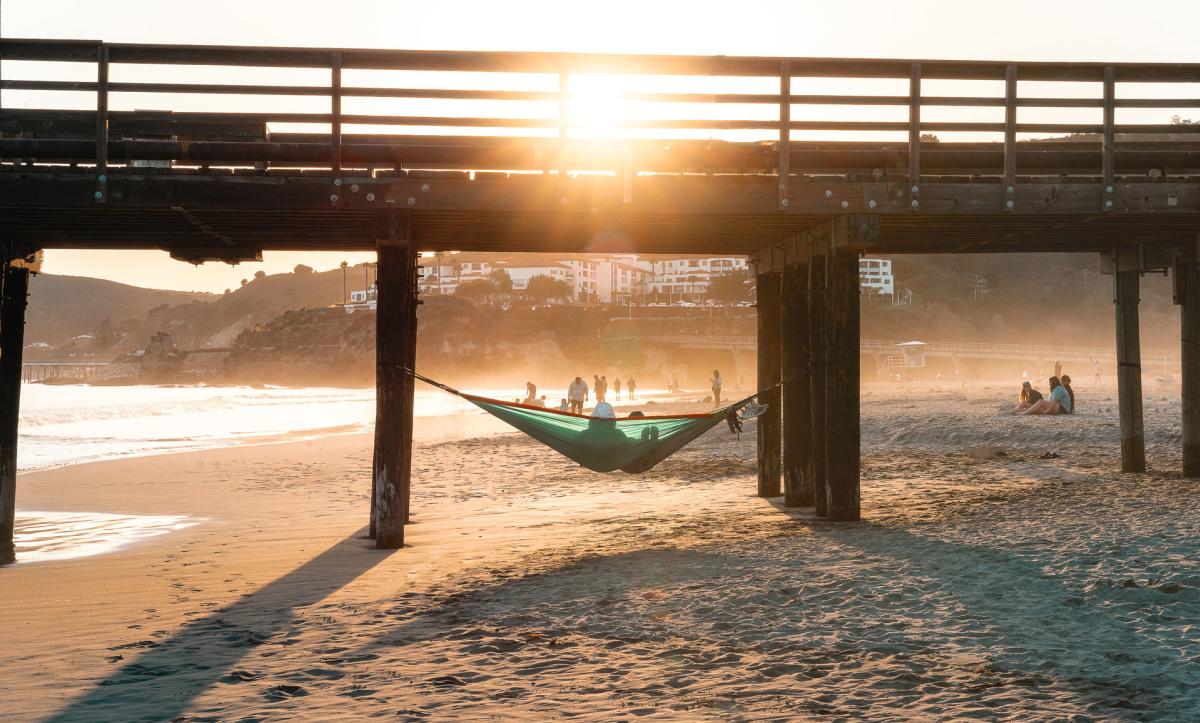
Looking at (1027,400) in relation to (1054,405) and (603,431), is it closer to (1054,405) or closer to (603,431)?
(1054,405)

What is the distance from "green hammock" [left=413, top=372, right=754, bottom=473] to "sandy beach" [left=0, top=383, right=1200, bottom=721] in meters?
0.84

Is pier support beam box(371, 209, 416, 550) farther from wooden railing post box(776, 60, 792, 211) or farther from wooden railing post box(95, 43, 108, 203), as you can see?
wooden railing post box(776, 60, 792, 211)

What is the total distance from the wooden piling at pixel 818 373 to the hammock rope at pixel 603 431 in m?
1.21

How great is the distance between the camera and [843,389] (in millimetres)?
9922

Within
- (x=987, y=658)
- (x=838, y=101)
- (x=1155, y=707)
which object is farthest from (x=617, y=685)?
(x=838, y=101)

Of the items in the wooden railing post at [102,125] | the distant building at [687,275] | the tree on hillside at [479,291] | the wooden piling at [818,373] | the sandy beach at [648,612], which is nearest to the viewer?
the sandy beach at [648,612]

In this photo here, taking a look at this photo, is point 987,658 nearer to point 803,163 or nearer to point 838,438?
point 838,438

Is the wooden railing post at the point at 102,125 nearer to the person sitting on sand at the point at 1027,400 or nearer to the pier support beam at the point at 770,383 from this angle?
the pier support beam at the point at 770,383

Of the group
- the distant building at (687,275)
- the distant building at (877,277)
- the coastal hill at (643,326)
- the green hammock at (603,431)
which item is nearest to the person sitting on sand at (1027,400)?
the green hammock at (603,431)

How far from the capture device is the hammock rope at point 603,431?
32.6ft

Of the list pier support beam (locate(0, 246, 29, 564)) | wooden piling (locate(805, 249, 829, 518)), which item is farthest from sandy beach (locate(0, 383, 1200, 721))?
pier support beam (locate(0, 246, 29, 564))

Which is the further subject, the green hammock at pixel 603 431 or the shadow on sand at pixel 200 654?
the green hammock at pixel 603 431

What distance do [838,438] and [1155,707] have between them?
5282 mm

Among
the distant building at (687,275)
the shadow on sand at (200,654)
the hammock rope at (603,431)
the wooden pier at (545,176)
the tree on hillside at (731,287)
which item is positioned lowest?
the shadow on sand at (200,654)
